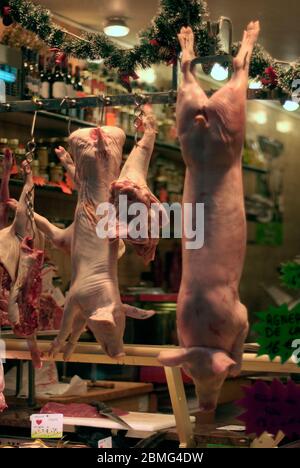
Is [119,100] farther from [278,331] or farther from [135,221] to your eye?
[278,331]

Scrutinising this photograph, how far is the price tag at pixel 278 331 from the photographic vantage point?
2191mm

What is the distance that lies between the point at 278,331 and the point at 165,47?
0.85 meters

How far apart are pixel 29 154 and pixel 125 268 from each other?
3851mm

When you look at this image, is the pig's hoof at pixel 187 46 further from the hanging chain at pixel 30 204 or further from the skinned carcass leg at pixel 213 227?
the hanging chain at pixel 30 204

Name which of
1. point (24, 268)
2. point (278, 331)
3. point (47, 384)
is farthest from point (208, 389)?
point (47, 384)

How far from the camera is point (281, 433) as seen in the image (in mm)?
2287

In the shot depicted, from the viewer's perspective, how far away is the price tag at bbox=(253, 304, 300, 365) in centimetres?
219

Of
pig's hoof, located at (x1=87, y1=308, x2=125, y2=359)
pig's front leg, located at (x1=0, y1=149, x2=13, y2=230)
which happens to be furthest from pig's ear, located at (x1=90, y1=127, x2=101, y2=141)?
pig's hoof, located at (x1=87, y1=308, x2=125, y2=359)

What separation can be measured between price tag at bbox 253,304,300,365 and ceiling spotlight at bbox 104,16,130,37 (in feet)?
12.2

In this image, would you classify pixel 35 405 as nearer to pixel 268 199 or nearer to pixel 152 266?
pixel 152 266

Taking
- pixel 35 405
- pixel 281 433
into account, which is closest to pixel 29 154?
pixel 281 433

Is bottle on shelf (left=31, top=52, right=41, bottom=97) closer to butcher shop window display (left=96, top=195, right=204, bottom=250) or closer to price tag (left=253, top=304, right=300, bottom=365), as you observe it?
butcher shop window display (left=96, top=195, right=204, bottom=250)

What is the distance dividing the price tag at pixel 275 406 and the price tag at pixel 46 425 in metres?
0.81

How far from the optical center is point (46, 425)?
284 cm
